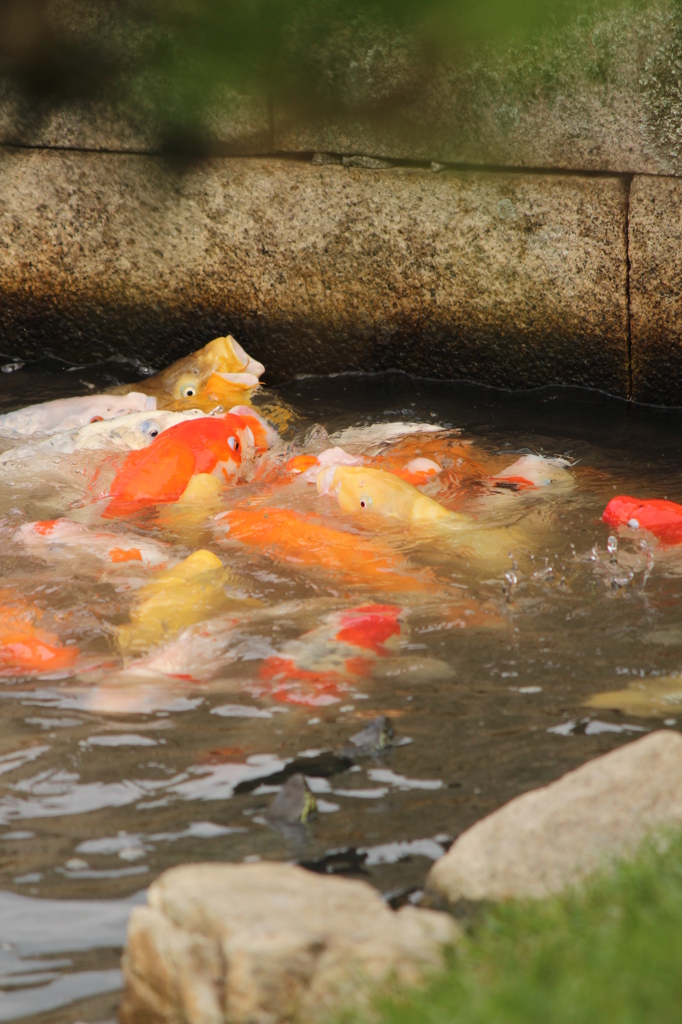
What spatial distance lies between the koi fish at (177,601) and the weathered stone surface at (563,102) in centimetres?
244

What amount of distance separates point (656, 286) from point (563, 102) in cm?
110

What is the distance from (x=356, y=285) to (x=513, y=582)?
2986 millimetres

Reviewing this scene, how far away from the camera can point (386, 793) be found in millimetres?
2508

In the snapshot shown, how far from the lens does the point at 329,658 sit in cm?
311

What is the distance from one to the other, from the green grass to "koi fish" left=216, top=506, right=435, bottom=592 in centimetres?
187

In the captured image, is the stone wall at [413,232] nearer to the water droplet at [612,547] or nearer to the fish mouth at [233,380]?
the fish mouth at [233,380]

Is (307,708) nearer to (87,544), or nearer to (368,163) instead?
(87,544)

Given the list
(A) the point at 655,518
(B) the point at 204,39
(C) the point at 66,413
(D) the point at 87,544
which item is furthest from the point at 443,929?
(C) the point at 66,413

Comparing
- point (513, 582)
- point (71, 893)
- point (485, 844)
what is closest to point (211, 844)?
point (71, 893)

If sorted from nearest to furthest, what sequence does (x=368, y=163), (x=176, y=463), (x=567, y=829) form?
(x=567, y=829) < (x=176, y=463) < (x=368, y=163)

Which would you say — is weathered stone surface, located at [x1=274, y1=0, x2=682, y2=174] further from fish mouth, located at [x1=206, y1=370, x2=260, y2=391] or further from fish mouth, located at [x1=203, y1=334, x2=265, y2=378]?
fish mouth, located at [x1=206, y1=370, x2=260, y2=391]

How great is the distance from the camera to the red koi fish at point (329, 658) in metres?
2.97

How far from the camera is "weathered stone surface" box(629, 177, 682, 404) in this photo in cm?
521

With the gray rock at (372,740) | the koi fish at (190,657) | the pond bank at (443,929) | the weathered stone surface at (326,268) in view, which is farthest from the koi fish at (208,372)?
the pond bank at (443,929)
